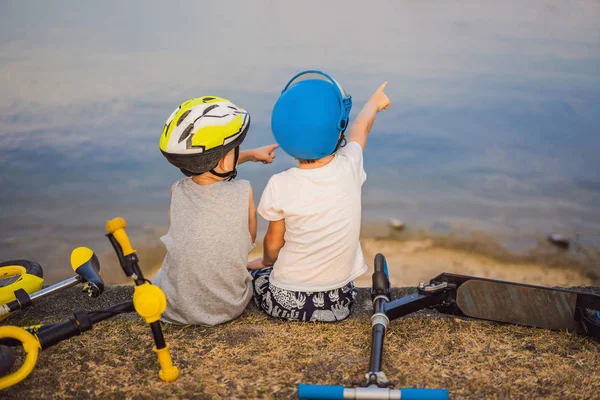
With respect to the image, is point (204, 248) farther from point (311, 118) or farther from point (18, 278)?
point (18, 278)

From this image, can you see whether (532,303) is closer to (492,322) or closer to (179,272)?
(492,322)

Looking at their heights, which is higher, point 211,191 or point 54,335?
point 211,191

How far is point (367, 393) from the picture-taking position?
86.7 inches

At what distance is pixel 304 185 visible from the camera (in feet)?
9.53

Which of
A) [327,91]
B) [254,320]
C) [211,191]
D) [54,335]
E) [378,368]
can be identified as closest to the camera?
[378,368]

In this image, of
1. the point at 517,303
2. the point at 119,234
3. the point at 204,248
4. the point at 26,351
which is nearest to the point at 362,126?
the point at 204,248

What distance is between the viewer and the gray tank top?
2.94 metres

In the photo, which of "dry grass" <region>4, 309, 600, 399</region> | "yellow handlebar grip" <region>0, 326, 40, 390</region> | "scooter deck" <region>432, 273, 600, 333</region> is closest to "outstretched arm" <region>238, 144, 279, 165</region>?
"dry grass" <region>4, 309, 600, 399</region>

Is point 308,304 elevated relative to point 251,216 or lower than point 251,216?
lower

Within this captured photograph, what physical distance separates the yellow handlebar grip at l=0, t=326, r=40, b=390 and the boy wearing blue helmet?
116cm

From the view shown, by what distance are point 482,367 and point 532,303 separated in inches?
19.2

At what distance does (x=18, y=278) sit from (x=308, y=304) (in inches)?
68.8

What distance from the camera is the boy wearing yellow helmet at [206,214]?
284 cm

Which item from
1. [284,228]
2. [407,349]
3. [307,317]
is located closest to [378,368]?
[407,349]
